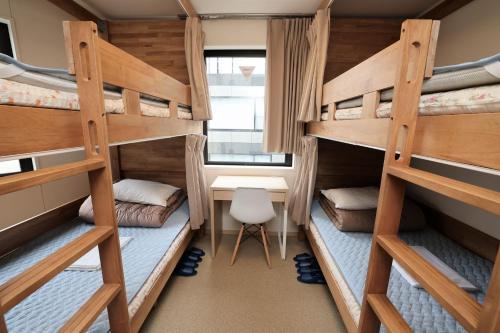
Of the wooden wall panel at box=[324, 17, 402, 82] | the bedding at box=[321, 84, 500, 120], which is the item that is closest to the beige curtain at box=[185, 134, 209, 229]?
the wooden wall panel at box=[324, 17, 402, 82]

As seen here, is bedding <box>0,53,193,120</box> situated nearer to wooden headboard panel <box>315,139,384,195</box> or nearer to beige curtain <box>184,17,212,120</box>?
beige curtain <box>184,17,212,120</box>

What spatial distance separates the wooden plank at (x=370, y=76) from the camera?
3.28ft

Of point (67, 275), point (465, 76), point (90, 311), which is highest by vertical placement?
point (465, 76)

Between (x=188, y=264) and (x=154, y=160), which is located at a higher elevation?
(x=154, y=160)

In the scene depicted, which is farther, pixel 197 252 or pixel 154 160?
pixel 154 160

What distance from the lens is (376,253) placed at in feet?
3.26

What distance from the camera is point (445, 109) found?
786 millimetres

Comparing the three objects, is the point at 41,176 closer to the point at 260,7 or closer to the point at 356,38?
the point at 260,7

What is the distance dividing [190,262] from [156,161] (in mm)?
1318

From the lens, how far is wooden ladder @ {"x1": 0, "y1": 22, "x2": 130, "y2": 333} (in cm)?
72

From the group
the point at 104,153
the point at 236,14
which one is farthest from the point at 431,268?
the point at 236,14

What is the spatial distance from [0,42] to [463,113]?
111 inches

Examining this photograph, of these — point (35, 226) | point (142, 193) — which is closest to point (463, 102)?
point (142, 193)

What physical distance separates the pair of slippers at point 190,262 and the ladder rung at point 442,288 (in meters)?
1.88
